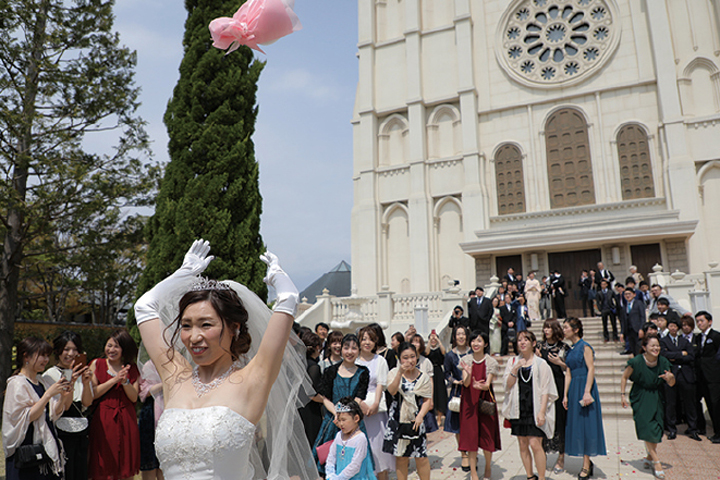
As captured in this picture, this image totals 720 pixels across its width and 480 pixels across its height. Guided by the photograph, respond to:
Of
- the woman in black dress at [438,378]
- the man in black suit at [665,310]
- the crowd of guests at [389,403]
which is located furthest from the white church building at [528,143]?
the crowd of guests at [389,403]

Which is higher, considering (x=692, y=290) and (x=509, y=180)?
(x=509, y=180)

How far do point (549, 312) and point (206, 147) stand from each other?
1224 centimetres

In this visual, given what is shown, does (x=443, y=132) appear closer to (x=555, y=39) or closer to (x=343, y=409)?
(x=555, y=39)

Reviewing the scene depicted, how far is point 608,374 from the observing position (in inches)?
423

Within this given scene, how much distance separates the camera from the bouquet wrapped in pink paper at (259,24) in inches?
98.5

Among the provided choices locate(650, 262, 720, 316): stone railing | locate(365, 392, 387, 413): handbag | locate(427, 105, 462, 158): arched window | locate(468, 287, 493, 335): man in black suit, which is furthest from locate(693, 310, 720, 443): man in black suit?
locate(427, 105, 462, 158): arched window

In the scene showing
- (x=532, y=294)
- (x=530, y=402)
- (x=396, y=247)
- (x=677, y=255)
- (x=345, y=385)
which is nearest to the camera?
(x=345, y=385)

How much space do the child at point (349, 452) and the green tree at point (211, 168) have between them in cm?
571

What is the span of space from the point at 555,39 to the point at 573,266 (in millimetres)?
10266

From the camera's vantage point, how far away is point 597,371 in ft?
35.9

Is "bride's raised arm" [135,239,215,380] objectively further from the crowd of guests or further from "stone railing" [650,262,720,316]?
"stone railing" [650,262,720,316]

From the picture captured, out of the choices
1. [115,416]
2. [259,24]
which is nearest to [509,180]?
[115,416]

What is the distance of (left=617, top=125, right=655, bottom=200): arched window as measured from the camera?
1952 centimetres

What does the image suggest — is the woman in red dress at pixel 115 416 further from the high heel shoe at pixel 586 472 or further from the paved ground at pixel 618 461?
the high heel shoe at pixel 586 472
